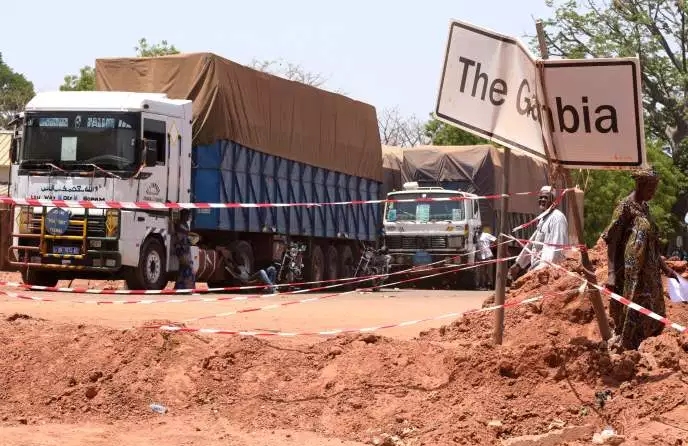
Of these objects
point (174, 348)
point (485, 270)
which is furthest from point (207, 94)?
point (174, 348)

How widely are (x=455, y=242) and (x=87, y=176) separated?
41.8ft

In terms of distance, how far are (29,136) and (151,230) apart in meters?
2.49

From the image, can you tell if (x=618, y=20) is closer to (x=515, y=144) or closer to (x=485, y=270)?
(x=485, y=270)

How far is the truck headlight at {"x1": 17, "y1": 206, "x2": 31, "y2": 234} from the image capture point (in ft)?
67.9

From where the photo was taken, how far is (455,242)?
30.9 m

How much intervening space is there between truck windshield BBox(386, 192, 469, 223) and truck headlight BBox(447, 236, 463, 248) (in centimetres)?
46

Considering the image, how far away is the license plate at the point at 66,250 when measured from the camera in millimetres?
20484

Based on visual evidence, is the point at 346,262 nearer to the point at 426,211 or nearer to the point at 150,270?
the point at 426,211

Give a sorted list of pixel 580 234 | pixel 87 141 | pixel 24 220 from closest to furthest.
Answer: pixel 580 234 < pixel 87 141 < pixel 24 220

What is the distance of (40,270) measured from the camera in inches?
837

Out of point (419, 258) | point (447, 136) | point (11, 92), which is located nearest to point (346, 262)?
point (419, 258)

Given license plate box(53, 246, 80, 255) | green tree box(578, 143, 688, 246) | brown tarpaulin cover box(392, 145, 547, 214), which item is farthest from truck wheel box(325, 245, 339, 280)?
green tree box(578, 143, 688, 246)

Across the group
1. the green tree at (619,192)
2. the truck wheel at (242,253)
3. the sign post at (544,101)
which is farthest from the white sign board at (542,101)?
the green tree at (619,192)

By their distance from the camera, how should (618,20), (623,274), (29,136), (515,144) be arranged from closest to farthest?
(515,144) → (623,274) → (29,136) → (618,20)
